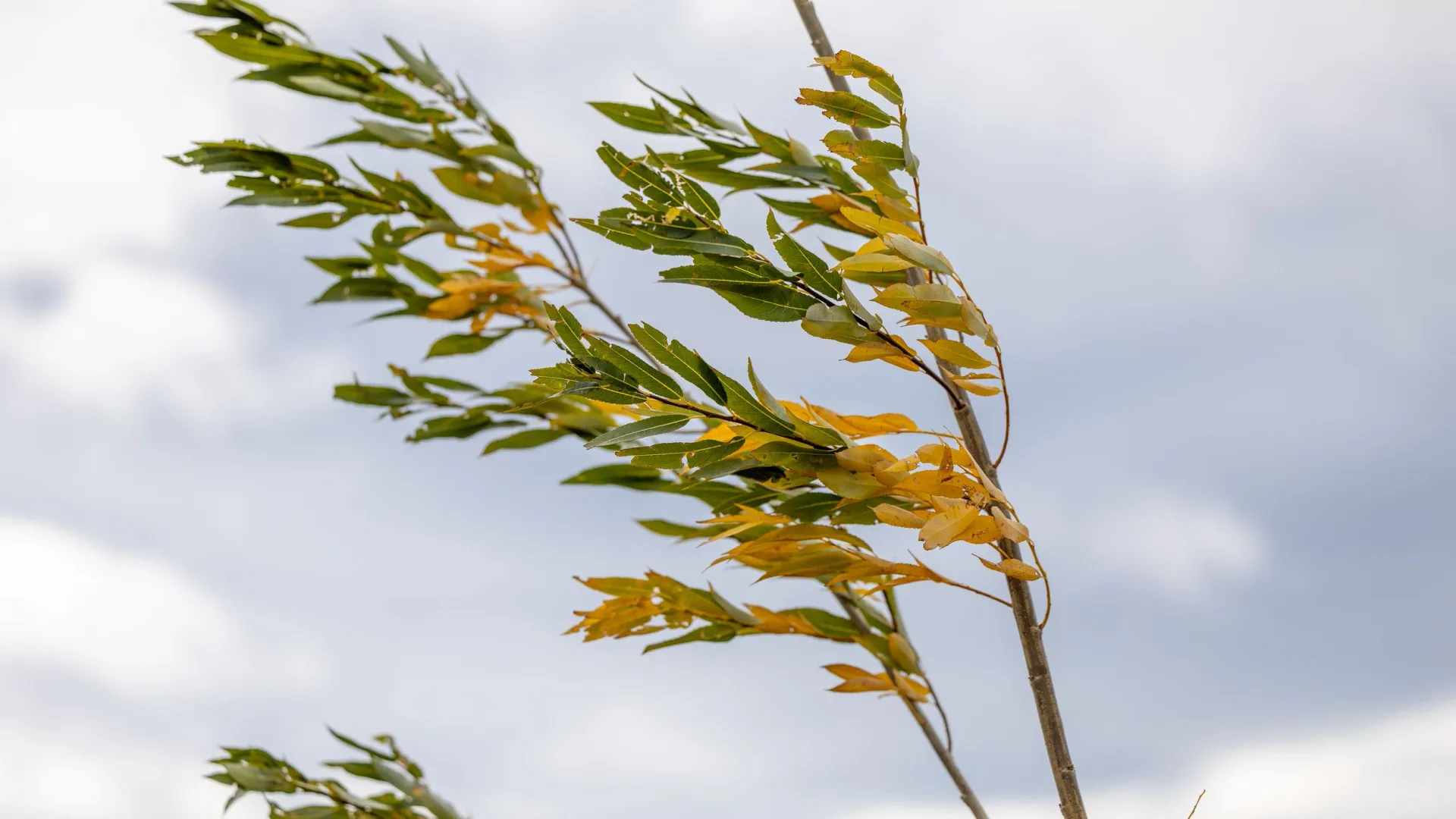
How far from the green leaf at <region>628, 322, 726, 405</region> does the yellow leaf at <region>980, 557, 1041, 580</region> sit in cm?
21

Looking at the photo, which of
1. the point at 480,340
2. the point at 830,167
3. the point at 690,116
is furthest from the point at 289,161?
the point at 830,167

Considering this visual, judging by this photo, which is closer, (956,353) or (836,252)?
(956,353)

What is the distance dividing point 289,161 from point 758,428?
779 millimetres

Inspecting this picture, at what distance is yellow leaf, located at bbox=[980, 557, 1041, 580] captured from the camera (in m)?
0.67

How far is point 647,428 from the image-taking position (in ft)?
2.13

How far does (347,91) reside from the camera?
116 centimetres

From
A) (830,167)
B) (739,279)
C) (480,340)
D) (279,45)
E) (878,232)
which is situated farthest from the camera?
(480,340)

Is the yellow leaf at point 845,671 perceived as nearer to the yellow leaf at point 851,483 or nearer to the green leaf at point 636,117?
the yellow leaf at point 851,483

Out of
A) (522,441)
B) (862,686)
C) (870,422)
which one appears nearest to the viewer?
(870,422)

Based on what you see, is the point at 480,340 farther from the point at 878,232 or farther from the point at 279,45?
the point at 878,232

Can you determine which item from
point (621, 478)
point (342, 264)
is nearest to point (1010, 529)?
point (621, 478)

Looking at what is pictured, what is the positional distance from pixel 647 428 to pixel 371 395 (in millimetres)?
749

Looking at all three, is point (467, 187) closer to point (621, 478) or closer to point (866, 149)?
point (621, 478)

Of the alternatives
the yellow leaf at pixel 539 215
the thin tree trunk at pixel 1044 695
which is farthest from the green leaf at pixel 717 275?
the yellow leaf at pixel 539 215
